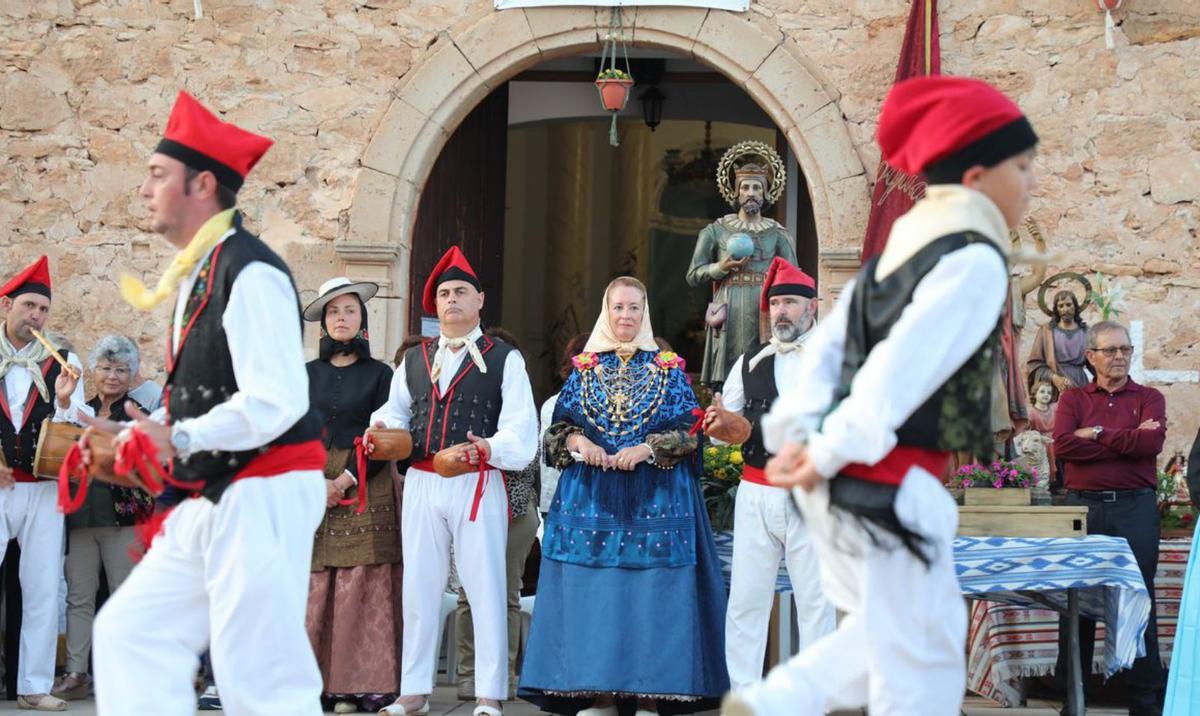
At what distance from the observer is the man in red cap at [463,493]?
269 inches

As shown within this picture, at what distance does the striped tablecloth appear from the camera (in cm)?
744

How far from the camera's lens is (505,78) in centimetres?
949

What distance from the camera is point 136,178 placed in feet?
31.1

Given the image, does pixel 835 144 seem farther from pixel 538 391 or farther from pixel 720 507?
pixel 538 391

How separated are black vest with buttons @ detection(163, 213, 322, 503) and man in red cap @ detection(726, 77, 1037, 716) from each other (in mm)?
1386

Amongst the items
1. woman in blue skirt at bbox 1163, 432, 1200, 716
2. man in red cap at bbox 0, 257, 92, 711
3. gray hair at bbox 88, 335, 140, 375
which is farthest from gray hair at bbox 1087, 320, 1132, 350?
man in red cap at bbox 0, 257, 92, 711

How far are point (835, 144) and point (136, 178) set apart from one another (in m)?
4.19

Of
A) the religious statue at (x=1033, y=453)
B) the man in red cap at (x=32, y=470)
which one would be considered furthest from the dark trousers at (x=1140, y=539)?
the man in red cap at (x=32, y=470)

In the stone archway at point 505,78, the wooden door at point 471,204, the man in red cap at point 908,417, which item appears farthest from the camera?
the wooden door at point 471,204

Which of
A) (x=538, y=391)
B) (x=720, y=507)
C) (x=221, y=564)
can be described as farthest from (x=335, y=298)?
(x=538, y=391)

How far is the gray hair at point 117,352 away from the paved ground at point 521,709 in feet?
5.49

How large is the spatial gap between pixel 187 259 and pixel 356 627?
11.3 feet

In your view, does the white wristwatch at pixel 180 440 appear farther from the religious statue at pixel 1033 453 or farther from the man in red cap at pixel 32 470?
the religious statue at pixel 1033 453

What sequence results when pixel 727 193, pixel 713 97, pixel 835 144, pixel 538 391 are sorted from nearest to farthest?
pixel 727 193, pixel 835 144, pixel 713 97, pixel 538 391
